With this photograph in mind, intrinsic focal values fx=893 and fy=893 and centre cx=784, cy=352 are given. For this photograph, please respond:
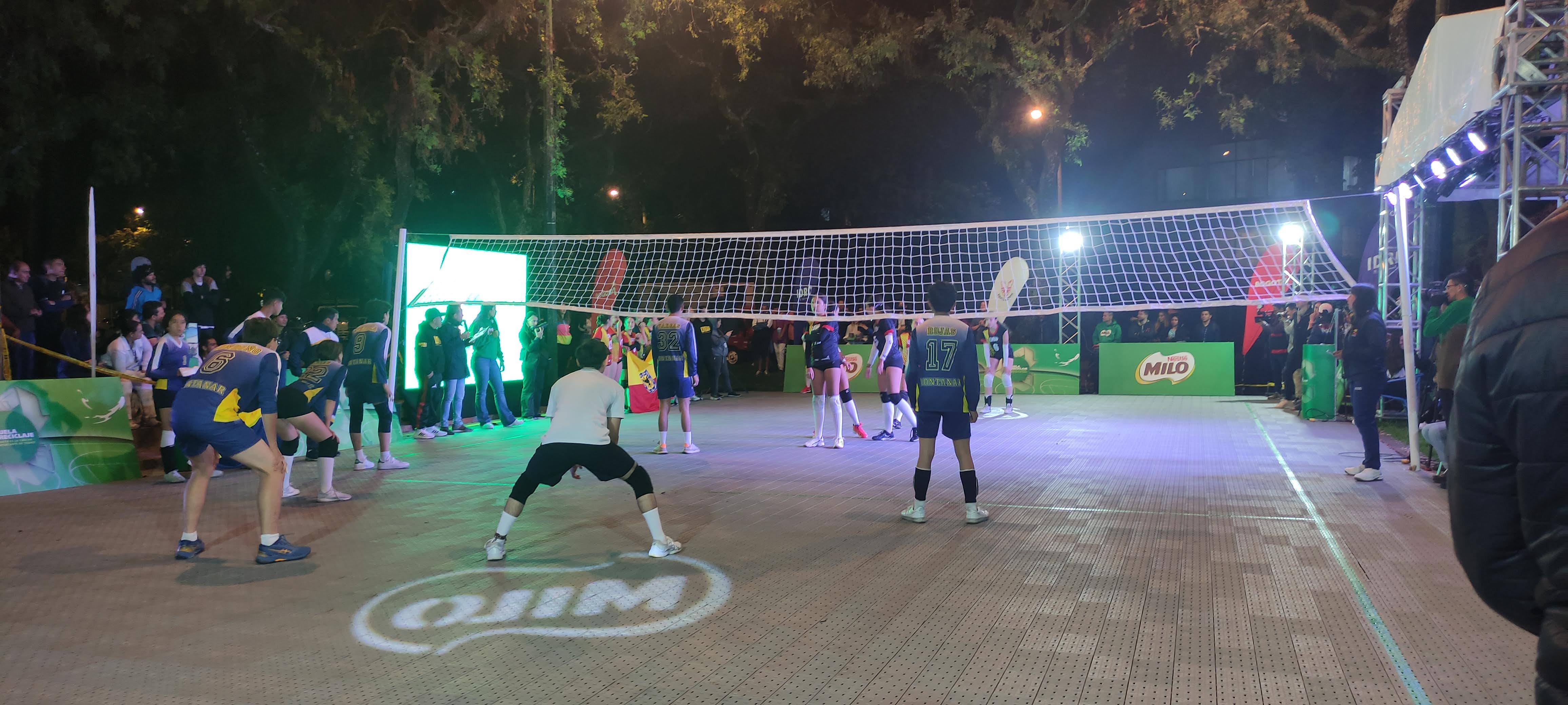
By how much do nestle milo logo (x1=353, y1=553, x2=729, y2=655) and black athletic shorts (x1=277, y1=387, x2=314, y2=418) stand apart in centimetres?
284

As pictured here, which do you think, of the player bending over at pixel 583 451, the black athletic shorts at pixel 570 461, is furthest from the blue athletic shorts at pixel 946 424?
the black athletic shorts at pixel 570 461

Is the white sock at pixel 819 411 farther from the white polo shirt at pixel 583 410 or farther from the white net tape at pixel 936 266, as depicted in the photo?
the white polo shirt at pixel 583 410

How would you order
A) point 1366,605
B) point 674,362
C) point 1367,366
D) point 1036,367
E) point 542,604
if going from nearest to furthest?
point 1366,605
point 542,604
point 1367,366
point 674,362
point 1036,367

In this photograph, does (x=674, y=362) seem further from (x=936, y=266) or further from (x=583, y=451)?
(x=936, y=266)

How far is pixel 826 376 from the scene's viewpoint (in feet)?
36.1

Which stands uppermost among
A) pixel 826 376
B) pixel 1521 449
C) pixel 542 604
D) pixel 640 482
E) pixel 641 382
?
pixel 1521 449

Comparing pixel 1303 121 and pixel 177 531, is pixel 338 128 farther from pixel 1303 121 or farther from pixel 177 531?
pixel 1303 121

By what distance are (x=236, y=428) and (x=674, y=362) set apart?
17.7 ft

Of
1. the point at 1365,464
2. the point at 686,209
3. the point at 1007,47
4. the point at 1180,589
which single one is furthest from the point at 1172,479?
the point at 686,209

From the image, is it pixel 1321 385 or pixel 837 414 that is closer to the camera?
pixel 837 414

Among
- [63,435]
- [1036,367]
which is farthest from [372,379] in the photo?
[1036,367]

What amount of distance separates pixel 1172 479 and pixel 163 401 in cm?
978

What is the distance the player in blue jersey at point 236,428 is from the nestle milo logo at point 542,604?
1.24 metres

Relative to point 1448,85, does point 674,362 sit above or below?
below
